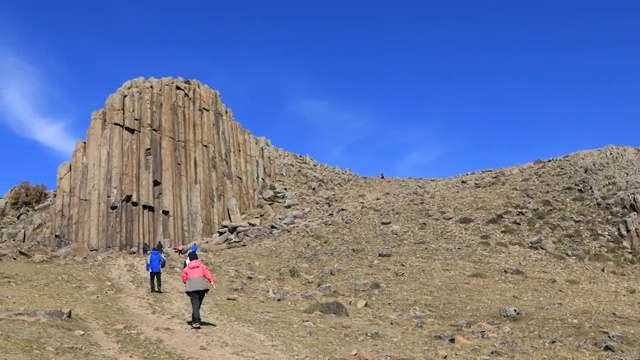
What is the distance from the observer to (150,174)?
39500mm

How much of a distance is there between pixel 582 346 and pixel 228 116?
126 ft

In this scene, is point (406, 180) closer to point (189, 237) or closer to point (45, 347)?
point (189, 237)

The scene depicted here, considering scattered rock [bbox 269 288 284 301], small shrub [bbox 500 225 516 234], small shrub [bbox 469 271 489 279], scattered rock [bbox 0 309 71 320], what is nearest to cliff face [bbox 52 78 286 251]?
scattered rock [bbox 269 288 284 301]

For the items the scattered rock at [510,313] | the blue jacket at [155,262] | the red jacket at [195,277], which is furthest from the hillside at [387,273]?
the red jacket at [195,277]

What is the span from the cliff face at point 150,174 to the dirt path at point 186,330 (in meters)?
13.8

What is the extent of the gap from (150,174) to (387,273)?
19816 mm

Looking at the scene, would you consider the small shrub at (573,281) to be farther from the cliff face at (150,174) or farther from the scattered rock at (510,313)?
the cliff face at (150,174)

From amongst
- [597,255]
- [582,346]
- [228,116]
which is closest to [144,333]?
[582,346]

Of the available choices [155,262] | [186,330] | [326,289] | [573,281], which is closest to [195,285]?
[186,330]

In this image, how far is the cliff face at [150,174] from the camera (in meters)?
37.4

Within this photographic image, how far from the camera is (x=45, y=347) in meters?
12.3

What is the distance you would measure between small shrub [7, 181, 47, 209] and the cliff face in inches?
548

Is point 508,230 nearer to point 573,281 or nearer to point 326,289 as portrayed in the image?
point 573,281

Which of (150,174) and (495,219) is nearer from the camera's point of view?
(495,219)
